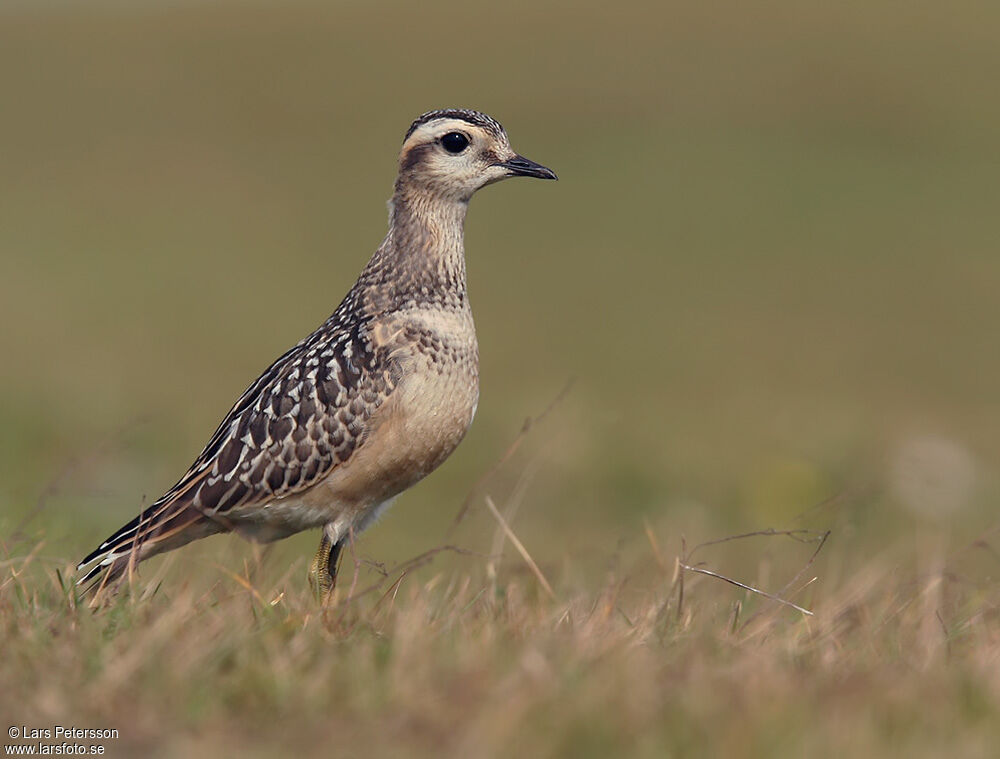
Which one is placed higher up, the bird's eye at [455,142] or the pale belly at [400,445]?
the bird's eye at [455,142]

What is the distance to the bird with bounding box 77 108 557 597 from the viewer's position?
6.77m

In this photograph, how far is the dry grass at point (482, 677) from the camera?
420cm

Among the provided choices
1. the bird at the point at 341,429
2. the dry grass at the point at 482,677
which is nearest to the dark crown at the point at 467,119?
the bird at the point at 341,429

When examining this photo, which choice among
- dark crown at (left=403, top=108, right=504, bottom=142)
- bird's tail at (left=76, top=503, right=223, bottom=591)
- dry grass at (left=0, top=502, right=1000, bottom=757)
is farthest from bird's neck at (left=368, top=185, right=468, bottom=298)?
dry grass at (left=0, top=502, right=1000, bottom=757)

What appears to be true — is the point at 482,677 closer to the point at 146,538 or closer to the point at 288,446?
the point at 288,446

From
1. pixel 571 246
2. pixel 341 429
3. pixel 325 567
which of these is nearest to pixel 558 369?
pixel 571 246

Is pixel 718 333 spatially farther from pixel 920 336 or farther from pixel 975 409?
pixel 975 409

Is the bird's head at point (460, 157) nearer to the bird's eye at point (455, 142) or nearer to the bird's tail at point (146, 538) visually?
the bird's eye at point (455, 142)

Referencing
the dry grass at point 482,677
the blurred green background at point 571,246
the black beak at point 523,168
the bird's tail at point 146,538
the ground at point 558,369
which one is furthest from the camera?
the blurred green background at point 571,246

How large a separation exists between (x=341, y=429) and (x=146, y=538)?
3.46 feet

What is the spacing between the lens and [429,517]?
14820 mm

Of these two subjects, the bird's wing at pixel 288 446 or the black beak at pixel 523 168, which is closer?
the bird's wing at pixel 288 446

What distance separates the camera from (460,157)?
749 centimetres

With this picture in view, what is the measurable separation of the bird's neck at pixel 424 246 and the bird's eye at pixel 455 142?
265 millimetres
